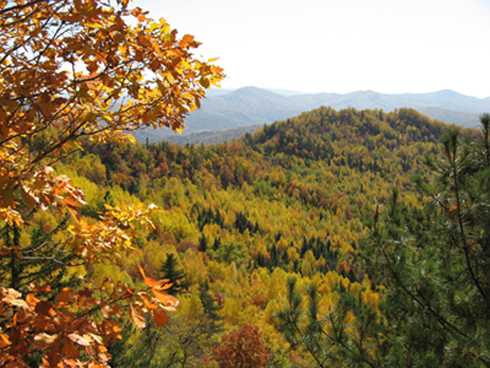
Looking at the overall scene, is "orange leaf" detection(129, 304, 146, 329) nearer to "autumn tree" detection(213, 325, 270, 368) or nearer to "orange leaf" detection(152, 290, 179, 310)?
"orange leaf" detection(152, 290, 179, 310)

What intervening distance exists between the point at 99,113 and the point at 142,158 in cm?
8216

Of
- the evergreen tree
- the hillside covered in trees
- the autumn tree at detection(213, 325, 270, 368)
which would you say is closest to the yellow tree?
the hillside covered in trees

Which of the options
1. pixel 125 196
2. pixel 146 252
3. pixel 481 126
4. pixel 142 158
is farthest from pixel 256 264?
pixel 481 126

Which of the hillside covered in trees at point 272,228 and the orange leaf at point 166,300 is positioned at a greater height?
the orange leaf at point 166,300

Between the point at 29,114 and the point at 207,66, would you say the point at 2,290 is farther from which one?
the point at 207,66

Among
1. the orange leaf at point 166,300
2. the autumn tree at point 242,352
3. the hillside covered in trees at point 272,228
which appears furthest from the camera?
the autumn tree at point 242,352

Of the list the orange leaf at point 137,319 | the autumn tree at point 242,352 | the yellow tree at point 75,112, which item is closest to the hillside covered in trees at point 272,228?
the autumn tree at point 242,352

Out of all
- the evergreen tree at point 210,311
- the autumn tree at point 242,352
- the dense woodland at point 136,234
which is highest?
the dense woodland at point 136,234

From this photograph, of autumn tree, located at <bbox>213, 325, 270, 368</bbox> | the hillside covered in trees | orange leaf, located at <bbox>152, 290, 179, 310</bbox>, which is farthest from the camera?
autumn tree, located at <bbox>213, 325, 270, 368</bbox>

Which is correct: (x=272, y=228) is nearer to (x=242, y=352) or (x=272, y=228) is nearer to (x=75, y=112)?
(x=242, y=352)

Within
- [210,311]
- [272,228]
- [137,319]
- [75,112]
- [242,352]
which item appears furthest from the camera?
Answer: [272,228]

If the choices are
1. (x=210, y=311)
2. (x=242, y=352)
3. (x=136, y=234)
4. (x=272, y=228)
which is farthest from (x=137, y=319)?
(x=272, y=228)

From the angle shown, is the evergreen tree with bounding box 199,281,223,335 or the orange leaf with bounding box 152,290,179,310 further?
the evergreen tree with bounding box 199,281,223,335

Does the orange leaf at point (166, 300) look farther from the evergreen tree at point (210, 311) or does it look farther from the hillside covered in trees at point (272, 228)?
the evergreen tree at point (210, 311)
